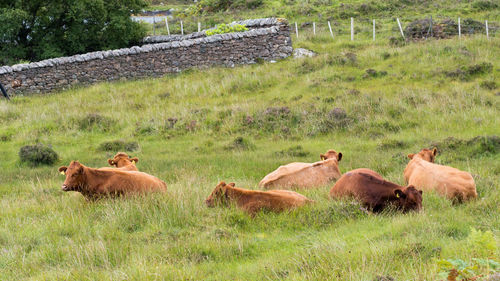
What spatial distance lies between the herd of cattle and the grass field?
0.30 meters

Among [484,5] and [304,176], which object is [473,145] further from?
[484,5]

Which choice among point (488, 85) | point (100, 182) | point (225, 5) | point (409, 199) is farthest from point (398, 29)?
point (100, 182)

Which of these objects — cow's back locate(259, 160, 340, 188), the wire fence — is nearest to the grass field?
cow's back locate(259, 160, 340, 188)

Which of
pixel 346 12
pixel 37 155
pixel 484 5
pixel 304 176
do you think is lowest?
pixel 37 155

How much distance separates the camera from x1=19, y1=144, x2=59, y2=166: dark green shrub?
571 inches

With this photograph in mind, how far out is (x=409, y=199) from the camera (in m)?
8.03

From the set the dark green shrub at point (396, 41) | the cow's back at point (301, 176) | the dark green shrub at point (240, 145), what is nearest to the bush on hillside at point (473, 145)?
the cow's back at point (301, 176)

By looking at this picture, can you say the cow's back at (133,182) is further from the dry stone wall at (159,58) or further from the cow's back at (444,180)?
the dry stone wall at (159,58)

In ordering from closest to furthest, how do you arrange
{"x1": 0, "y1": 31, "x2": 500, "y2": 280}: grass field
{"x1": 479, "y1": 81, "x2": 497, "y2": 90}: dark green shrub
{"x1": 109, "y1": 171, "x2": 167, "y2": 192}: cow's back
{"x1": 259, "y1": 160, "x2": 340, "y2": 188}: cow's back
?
{"x1": 0, "y1": 31, "x2": 500, "y2": 280}: grass field → {"x1": 109, "y1": 171, "x2": 167, "y2": 192}: cow's back → {"x1": 259, "y1": 160, "x2": 340, "y2": 188}: cow's back → {"x1": 479, "y1": 81, "x2": 497, "y2": 90}: dark green shrub

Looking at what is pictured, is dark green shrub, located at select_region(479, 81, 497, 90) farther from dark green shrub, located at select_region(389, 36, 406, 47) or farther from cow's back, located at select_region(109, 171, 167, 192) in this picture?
cow's back, located at select_region(109, 171, 167, 192)

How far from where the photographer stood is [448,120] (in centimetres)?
1580

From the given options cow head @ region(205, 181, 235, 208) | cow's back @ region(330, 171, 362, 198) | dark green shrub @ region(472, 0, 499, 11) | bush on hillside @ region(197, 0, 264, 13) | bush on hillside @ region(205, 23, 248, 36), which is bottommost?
cow's back @ region(330, 171, 362, 198)

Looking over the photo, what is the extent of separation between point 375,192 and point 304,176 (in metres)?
2.51

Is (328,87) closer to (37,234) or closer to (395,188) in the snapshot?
(395,188)
